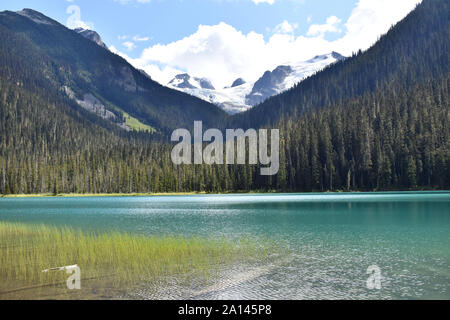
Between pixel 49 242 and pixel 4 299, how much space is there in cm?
1542

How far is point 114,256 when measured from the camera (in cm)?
2412

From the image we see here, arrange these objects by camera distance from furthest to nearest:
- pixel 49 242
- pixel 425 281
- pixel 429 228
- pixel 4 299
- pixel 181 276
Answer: pixel 429 228 < pixel 49 242 < pixel 181 276 < pixel 425 281 < pixel 4 299

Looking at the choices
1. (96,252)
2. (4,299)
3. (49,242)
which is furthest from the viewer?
(49,242)

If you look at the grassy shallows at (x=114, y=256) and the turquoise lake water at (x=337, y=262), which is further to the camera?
the grassy shallows at (x=114, y=256)

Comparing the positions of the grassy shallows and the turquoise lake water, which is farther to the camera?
the grassy shallows

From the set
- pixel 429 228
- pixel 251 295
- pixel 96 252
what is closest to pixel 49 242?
pixel 96 252

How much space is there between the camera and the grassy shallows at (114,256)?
63.6 ft

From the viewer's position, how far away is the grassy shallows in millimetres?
19391

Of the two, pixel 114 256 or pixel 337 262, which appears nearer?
pixel 337 262

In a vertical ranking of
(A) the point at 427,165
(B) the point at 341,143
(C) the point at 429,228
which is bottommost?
(C) the point at 429,228
